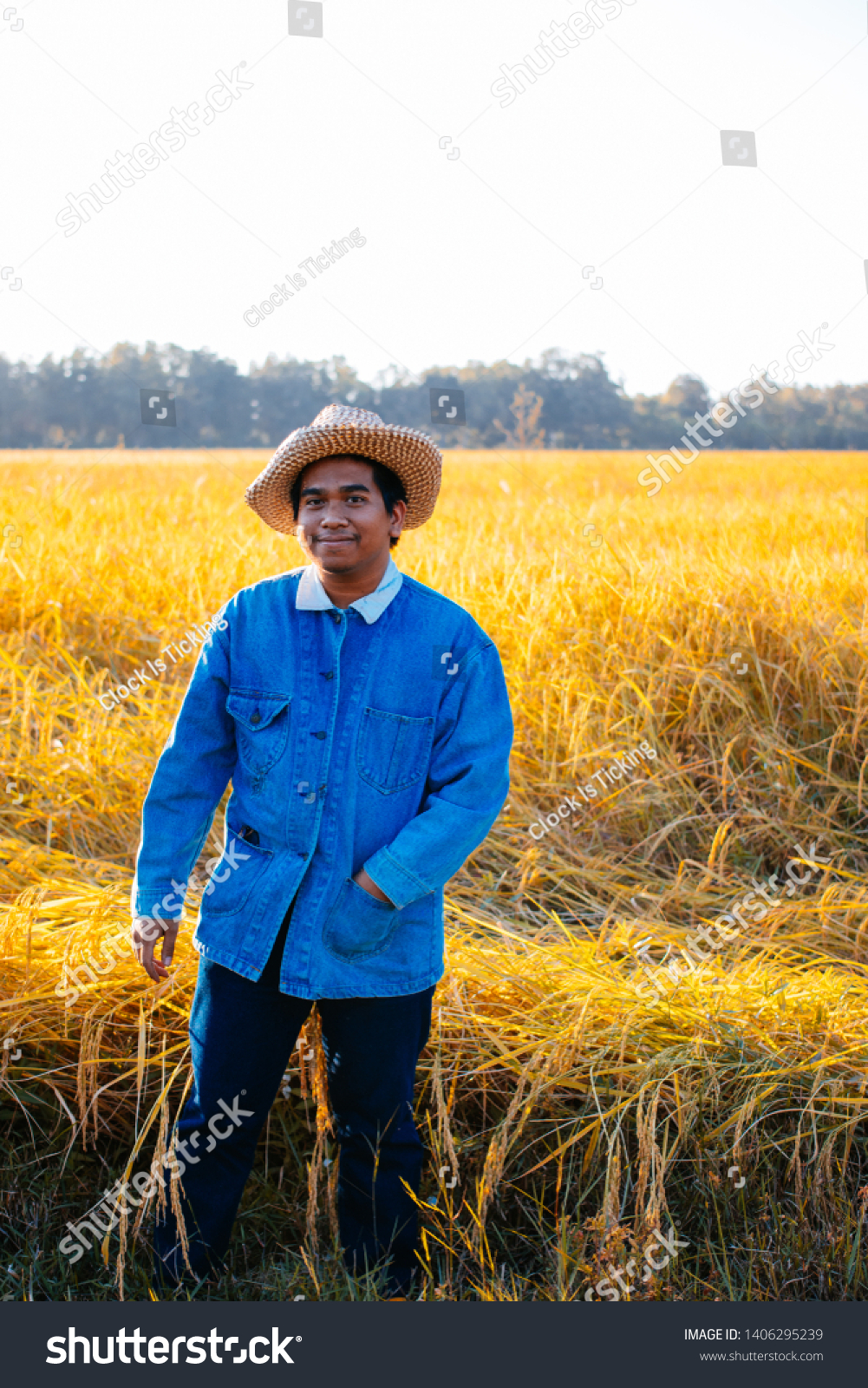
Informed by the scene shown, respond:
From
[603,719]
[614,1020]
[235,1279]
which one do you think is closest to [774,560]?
[603,719]

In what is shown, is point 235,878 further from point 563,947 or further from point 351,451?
point 563,947

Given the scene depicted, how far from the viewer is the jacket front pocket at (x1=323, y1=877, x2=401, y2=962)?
1.34 metres

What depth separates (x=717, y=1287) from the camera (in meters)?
1.53

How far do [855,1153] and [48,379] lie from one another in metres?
29.8

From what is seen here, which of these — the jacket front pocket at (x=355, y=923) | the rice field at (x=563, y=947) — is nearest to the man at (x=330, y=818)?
the jacket front pocket at (x=355, y=923)

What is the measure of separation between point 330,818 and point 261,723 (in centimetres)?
19

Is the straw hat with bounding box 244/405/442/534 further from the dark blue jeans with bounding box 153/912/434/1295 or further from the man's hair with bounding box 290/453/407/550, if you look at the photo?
the dark blue jeans with bounding box 153/912/434/1295

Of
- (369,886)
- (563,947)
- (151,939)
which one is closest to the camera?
(369,886)

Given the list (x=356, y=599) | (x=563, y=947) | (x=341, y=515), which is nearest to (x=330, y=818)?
(x=356, y=599)

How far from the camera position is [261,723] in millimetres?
1397

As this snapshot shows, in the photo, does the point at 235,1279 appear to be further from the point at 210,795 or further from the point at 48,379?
the point at 48,379

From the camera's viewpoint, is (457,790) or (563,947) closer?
(457,790)

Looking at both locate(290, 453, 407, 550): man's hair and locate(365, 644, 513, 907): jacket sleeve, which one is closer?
locate(365, 644, 513, 907): jacket sleeve

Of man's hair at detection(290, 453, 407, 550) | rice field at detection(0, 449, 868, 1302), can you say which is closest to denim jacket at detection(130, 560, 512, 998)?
man's hair at detection(290, 453, 407, 550)
